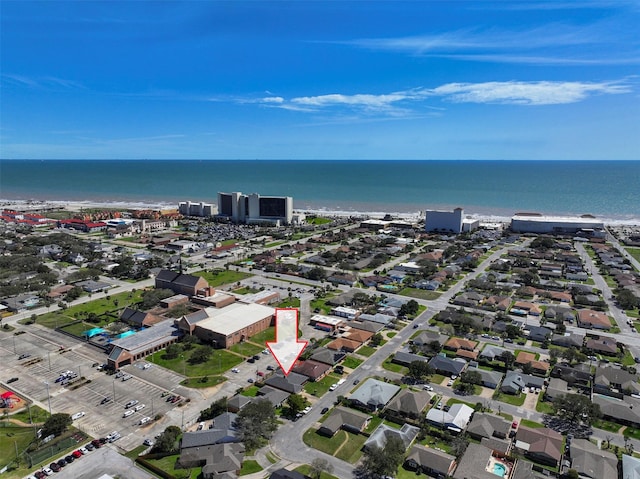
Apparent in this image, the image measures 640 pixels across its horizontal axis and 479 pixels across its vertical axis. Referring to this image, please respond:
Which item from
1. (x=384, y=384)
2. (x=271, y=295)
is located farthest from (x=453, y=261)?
(x=384, y=384)

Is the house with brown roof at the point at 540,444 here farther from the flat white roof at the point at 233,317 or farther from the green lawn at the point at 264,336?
the flat white roof at the point at 233,317

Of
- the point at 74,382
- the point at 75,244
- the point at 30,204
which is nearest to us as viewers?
the point at 74,382

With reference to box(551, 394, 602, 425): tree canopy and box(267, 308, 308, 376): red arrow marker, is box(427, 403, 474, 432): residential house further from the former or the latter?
box(267, 308, 308, 376): red arrow marker

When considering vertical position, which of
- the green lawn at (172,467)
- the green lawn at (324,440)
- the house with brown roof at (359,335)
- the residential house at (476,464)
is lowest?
the green lawn at (172,467)

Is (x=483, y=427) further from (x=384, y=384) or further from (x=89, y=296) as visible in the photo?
(x=89, y=296)

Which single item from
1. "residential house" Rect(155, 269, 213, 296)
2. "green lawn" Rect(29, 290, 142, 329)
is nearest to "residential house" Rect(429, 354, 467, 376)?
"residential house" Rect(155, 269, 213, 296)

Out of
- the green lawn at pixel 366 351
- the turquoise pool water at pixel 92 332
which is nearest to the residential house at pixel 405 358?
the green lawn at pixel 366 351

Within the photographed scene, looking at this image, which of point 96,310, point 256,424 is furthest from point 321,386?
point 96,310
